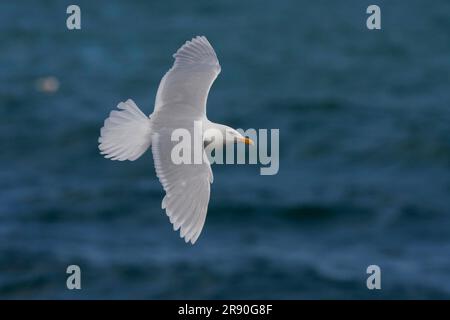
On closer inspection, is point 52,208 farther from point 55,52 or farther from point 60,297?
point 55,52

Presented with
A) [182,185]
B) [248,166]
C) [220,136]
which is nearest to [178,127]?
[220,136]

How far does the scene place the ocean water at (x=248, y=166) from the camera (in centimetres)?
1445

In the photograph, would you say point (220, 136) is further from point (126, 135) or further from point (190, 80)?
point (190, 80)

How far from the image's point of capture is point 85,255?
48.2 feet

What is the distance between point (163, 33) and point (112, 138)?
42.6ft

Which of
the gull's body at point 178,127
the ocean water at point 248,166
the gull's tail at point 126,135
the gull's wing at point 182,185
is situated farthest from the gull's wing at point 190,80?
the ocean water at point 248,166

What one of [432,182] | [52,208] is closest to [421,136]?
[432,182]

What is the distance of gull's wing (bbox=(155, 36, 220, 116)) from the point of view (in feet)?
24.6

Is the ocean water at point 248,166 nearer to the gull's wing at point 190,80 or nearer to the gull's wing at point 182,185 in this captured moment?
the gull's wing at point 190,80

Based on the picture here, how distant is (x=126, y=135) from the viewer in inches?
281

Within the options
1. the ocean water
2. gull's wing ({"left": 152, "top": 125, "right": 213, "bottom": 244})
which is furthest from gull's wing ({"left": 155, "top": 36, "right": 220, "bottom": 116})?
the ocean water

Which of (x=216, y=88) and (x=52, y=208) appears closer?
(x=52, y=208)

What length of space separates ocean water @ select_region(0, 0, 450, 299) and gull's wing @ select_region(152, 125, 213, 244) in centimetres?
722
